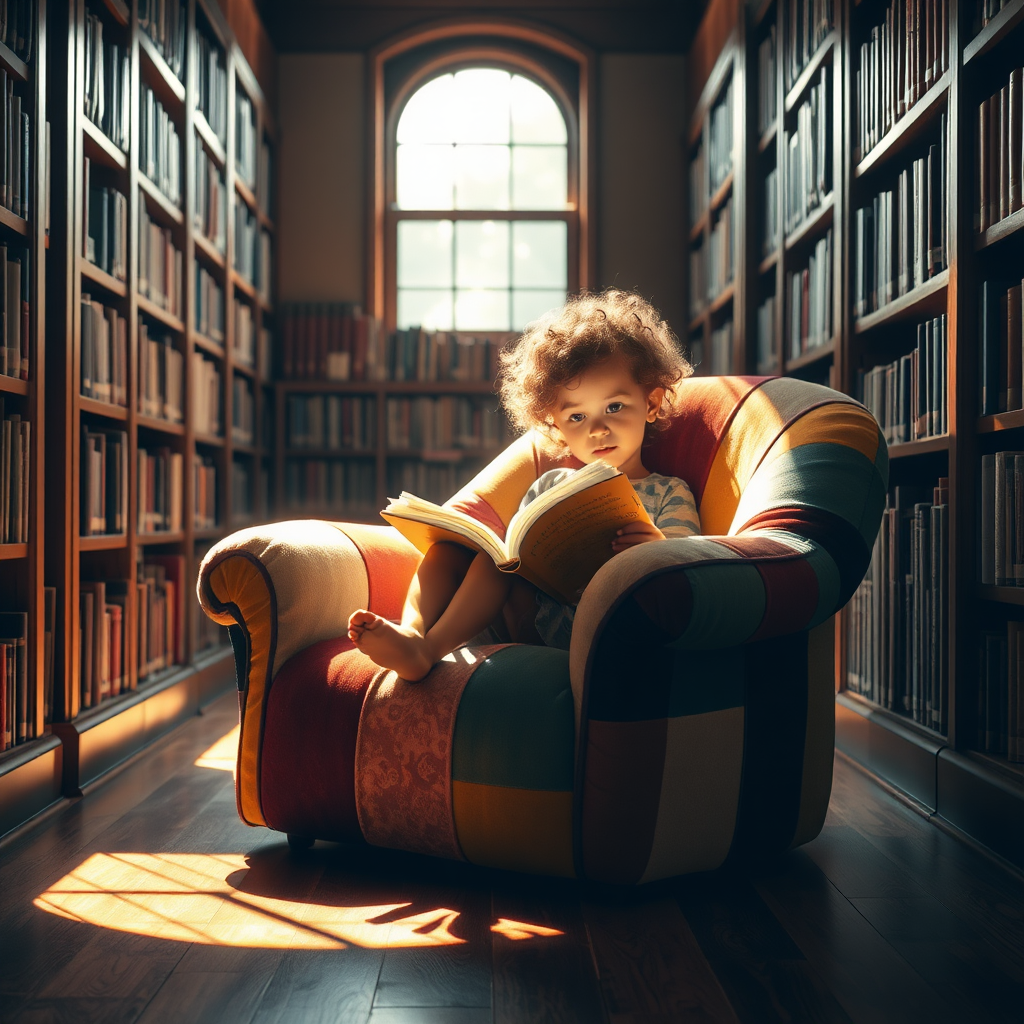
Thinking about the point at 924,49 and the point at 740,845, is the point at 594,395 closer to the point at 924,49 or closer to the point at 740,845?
the point at 740,845

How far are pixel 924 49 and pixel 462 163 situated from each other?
2937 mm

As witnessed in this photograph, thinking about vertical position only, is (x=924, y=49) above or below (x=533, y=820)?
above

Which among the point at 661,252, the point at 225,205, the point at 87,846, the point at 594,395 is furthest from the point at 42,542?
the point at 661,252

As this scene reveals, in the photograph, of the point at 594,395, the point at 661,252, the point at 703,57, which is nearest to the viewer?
the point at 594,395

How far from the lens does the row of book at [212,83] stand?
11.0 feet

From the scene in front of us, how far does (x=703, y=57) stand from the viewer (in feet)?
13.6

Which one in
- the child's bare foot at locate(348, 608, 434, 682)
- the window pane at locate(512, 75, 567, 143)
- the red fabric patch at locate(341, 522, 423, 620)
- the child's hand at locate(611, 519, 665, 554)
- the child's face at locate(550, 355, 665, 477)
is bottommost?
the child's bare foot at locate(348, 608, 434, 682)

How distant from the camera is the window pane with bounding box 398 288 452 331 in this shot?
4.68 m

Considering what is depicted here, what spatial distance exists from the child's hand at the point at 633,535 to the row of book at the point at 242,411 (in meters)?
2.53

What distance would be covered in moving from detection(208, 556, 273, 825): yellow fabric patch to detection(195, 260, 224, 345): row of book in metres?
1.92

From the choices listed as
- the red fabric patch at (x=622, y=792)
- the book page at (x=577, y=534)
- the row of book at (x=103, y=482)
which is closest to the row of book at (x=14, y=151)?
the row of book at (x=103, y=482)

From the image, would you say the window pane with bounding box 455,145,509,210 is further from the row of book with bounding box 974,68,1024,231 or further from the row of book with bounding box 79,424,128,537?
the row of book with bounding box 974,68,1024,231

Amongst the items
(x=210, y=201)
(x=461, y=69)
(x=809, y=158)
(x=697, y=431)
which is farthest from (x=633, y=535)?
(x=461, y=69)

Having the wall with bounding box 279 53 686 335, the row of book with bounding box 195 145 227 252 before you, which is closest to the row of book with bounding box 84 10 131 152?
the row of book with bounding box 195 145 227 252
